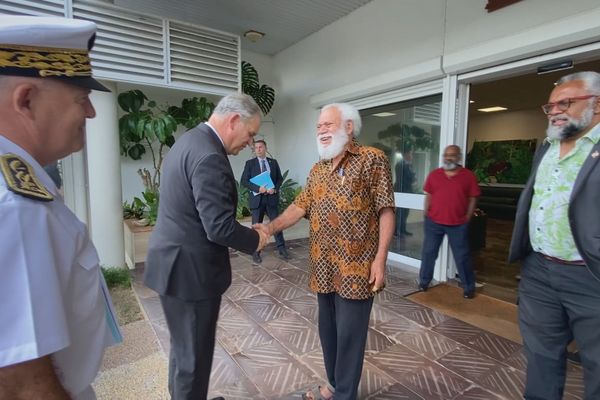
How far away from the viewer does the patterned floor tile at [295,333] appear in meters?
2.62

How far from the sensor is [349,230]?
167 centimetres

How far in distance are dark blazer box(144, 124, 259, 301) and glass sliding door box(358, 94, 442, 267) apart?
3.30 metres

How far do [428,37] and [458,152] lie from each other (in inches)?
60.7

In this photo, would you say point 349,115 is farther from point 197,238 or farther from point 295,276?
point 295,276

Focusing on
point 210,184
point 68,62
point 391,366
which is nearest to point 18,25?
point 68,62

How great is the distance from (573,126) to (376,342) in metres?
1.99

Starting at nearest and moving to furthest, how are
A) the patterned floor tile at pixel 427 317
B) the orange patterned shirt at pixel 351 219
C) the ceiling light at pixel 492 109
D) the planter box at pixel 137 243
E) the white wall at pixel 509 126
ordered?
the orange patterned shirt at pixel 351 219 → the patterned floor tile at pixel 427 317 → the planter box at pixel 137 243 → the white wall at pixel 509 126 → the ceiling light at pixel 492 109

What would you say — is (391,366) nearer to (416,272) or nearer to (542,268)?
(542,268)

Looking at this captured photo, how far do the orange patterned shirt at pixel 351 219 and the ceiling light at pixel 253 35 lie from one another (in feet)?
16.5

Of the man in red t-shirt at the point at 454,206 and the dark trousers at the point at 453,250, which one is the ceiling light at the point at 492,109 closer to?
the man in red t-shirt at the point at 454,206

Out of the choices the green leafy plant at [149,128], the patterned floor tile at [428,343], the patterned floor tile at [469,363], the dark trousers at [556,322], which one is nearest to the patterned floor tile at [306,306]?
the patterned floor tile at [428,343]

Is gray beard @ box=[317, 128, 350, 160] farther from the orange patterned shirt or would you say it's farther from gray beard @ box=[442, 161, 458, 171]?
gray beard @ box=[442, 161, 458, 171]

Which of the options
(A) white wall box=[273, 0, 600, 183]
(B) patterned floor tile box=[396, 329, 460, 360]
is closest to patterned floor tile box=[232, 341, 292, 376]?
(B) patterned floor tile box=[396, 329, 460, 360]

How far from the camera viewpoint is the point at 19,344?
0.49 m
